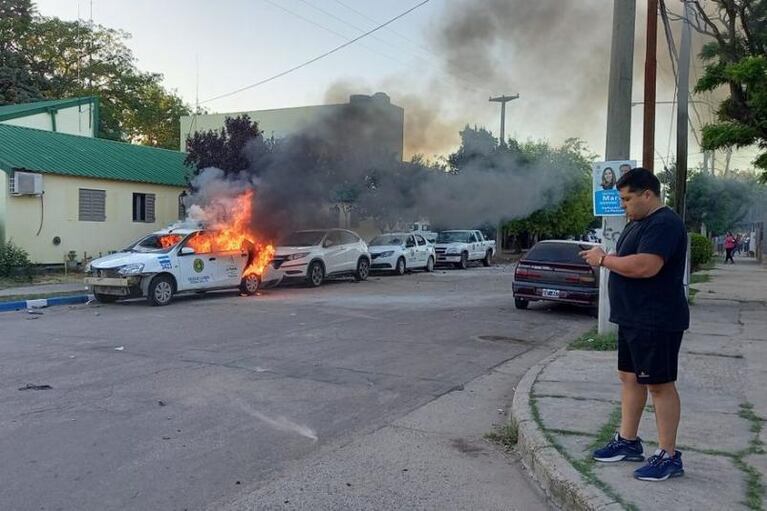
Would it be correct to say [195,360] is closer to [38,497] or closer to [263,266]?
[38,497]

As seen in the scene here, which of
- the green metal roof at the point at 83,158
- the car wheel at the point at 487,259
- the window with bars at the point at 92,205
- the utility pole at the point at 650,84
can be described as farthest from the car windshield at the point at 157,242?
the car wheel at the point at 487,259

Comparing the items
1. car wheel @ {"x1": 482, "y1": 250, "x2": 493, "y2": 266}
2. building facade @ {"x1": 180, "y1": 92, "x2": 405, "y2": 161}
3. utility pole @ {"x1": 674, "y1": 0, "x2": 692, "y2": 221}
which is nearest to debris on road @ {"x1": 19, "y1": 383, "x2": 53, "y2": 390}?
building facade @ {"x1": 180, "y1": 92, "x2": 405, "y2": 161}

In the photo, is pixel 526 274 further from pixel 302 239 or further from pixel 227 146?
pixel 227 146

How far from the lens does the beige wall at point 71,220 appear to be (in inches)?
757

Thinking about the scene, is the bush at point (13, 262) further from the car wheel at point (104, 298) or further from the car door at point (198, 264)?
the car door at point (198, 264)

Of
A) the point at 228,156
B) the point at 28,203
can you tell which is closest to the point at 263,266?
the point at 228,156

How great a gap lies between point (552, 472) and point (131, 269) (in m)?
11.1

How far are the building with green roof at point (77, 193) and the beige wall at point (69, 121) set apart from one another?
197 inches

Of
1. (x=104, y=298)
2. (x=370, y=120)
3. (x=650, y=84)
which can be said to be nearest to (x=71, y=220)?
(x=104, y=298)

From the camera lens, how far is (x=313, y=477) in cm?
442

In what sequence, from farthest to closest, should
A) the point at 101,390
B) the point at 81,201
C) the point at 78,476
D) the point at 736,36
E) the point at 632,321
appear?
1. the point at 81,201
2. the point at 736,36
3. the point at 101,390
4. the point at 78,476
5. the point at 632,321

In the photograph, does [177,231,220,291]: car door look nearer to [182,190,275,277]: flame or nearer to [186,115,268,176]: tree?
[182,190,275,277]: flame

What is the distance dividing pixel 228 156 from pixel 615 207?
13.9m

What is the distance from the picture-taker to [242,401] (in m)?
6.30
